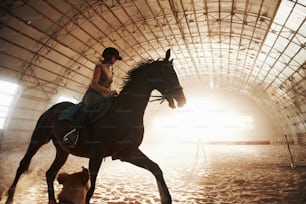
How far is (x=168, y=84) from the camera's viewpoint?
3.77 metres

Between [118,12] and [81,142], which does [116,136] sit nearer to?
[81,142]

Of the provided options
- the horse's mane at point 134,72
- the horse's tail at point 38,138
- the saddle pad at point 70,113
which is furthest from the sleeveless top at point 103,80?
the horse's tail at point 38,138

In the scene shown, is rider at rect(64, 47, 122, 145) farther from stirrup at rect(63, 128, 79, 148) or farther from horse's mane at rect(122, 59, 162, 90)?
horse's mane at rect(122, 59, 162, 90)

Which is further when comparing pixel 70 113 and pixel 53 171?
pixel 53 171

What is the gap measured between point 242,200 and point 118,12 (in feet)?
55.4

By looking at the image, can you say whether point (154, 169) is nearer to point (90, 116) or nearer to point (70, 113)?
point (90, 116)

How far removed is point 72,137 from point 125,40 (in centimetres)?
1871

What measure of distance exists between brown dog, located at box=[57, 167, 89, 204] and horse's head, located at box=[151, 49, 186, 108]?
194 cm

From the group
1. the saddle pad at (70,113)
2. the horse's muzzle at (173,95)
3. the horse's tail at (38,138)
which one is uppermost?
the horse's muzzle at (173,95)

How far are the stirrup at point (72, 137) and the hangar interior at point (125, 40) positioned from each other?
1390cm

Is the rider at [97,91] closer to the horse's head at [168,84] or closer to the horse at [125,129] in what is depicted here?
the horse at [125,129]

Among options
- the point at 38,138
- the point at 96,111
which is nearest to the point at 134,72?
the point at 96,111

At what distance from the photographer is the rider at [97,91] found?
3.60 meters

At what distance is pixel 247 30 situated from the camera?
761 inches
